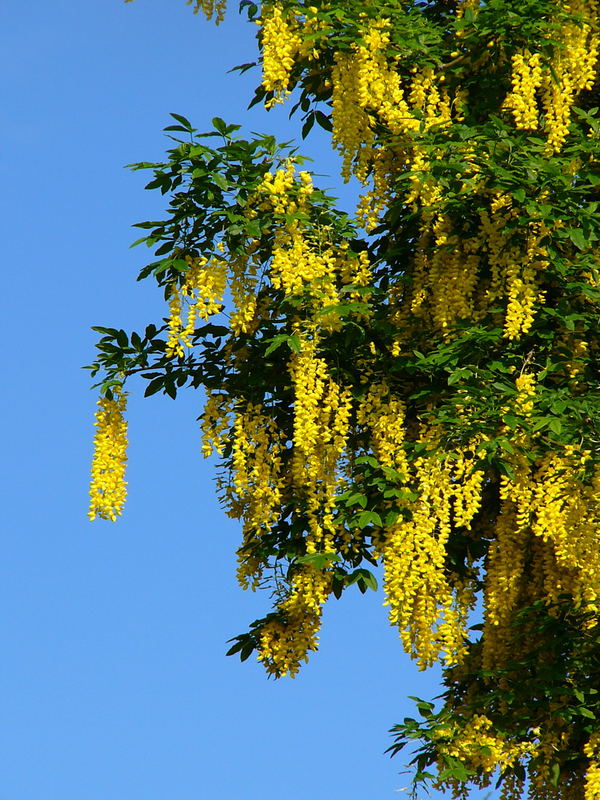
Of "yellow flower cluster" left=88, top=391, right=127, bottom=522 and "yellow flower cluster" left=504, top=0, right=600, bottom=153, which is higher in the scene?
"yellow flower cluster" left=504, top=0, right=600, bottom=153

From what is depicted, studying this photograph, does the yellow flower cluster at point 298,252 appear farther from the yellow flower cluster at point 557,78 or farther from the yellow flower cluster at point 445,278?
the yellow flower cluster at point 557,78

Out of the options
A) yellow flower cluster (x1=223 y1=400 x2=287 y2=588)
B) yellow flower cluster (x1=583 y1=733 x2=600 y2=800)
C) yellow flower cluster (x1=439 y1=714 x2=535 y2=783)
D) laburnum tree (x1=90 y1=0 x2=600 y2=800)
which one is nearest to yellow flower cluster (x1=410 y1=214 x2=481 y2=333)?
laburnum tree (x1=90 y1=0 x2=600 y2=800)

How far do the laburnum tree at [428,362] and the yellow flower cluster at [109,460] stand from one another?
1 centimetres

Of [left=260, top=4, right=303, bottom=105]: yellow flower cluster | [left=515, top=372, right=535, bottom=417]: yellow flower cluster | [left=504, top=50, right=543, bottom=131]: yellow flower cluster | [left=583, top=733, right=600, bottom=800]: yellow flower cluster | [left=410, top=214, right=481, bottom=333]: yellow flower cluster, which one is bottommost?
[left=583, top=733, right=600, bottom=800]: yellow flower cluster

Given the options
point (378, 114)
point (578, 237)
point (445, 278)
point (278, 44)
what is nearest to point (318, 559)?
point (445, 278)

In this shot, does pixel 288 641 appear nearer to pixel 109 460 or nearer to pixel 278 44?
pixel 109 460

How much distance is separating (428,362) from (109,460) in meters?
1.96

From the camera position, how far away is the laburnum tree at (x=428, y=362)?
7215 millimetres

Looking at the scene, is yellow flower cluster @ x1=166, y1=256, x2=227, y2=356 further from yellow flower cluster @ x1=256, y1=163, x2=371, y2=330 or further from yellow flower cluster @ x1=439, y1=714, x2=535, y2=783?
yellow flower cluster @ x1=439, y1=714, x2=535, y2=783

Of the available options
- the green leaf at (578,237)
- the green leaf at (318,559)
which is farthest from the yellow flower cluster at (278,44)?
the green leaf at (318,559)

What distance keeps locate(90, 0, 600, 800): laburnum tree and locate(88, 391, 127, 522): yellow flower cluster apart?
13 mm

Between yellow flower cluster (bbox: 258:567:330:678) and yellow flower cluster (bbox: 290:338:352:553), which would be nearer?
yellow flower cluster (bbox: 290:338:352:553)

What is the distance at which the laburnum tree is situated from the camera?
721 cm

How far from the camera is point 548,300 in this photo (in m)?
8.12
